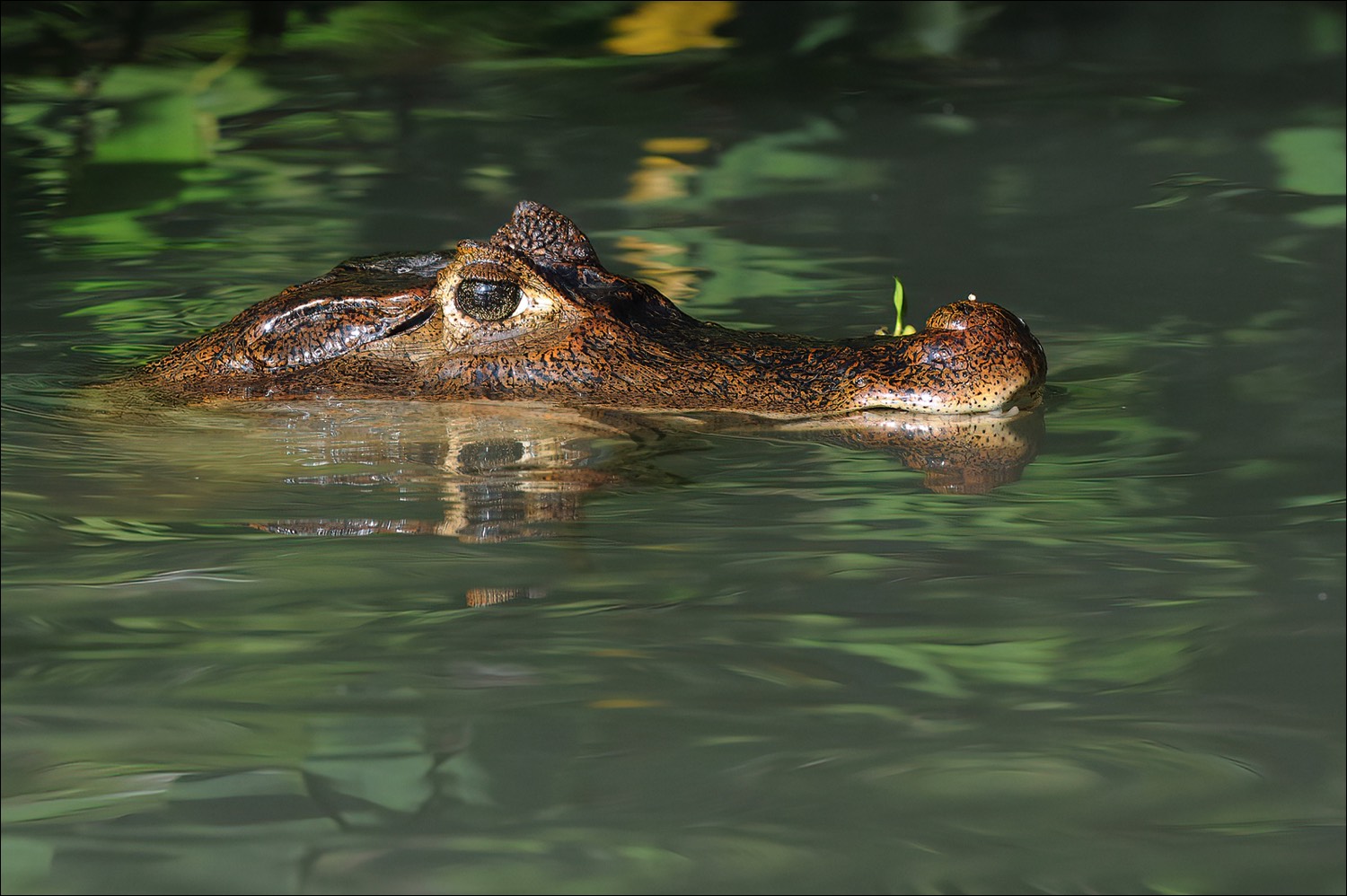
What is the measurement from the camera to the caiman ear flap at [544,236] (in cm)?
518

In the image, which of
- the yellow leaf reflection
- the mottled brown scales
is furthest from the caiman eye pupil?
the yellow leaf reflection

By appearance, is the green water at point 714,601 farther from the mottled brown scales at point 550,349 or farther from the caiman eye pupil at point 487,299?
the caiman eye pupil at point 487,299

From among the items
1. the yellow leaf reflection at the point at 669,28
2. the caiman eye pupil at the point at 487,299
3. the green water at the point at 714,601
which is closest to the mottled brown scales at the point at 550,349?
the caiman eye pupil at the point at 487,299

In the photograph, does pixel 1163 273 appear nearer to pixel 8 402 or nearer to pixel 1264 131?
pixel 1264 131

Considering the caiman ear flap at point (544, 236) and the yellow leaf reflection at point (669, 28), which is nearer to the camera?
the caiman ear flap at point (544, 236)

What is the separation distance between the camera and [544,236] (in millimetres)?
5227

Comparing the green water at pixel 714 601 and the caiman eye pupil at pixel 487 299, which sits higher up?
the caiman eye pupil at pixel 487 299

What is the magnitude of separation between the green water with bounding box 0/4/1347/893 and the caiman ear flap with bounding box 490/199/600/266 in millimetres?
636

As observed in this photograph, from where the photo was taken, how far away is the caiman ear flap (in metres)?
5.18

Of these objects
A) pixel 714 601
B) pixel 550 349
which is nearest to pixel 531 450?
pixel 550 349

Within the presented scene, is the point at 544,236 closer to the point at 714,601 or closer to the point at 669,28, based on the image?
the point at 714,601

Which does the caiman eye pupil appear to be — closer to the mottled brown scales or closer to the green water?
the mottled brown scales

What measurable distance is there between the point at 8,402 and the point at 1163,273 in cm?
463

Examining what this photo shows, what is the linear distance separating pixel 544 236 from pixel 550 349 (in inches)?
19.0
